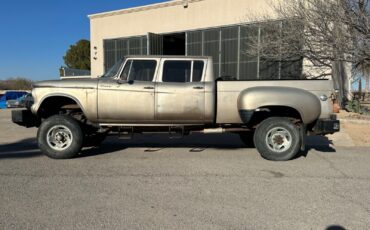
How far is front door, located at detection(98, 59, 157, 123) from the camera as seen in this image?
7066mm

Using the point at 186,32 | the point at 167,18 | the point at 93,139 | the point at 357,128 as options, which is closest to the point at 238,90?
the point at 93,139

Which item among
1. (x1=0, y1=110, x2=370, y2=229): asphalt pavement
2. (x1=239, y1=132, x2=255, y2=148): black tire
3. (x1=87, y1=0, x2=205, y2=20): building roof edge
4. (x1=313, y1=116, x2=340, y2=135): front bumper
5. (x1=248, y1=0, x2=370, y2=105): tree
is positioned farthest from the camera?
(x1=87, y1=0, x2=205, y2=20): building roof edge

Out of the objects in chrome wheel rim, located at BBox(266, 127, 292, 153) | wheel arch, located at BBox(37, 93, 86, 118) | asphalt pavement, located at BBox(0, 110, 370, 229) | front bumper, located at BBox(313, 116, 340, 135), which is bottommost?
asphalt pavement, located at BBox(0, 110, 370, 229)

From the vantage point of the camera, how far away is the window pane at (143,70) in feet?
23.7

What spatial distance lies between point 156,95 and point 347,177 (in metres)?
3.80

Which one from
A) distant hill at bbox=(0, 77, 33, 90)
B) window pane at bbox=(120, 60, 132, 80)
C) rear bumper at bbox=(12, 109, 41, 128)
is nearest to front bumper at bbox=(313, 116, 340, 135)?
window pane at bbox=(120, 60, 132, 80)

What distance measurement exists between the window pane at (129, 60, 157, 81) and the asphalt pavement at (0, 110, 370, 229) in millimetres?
1668

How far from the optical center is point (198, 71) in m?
7.27

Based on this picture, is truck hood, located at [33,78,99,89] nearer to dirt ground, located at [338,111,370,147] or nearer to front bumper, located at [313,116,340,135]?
front bumper, located at [313,116,340,135]

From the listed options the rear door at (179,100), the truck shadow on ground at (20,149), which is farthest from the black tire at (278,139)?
the truck shadow on ground at (20,149)

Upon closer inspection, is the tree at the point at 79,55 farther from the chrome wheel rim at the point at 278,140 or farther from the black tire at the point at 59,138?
the chrome wheel rim at the point at 278,140

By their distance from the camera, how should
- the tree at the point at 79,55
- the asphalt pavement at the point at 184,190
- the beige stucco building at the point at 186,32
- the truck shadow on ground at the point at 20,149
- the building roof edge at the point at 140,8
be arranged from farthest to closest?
1. the tree at the point at 79,55
2. the building roof edge at the point at 140,8
3. the beige stucco building at the point at 186,32
4. the truck shadow on ground at the point at 20,149
5. the asphalt pavement at the point at 184,190

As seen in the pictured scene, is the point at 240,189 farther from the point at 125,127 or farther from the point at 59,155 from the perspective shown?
the point at 59,155

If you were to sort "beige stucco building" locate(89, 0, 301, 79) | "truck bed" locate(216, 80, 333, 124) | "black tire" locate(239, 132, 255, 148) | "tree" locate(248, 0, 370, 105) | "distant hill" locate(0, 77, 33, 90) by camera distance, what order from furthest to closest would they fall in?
"distant hill" locate(0, 77, 33, 90)
"beige stucco building" locate(89, 0, 301, 79)
"tree" locate(248, 0, 370, 105)
"black tire" locate(239, 132, 255, 148)
"truck bed" locate(216, 80, 333, 124)
